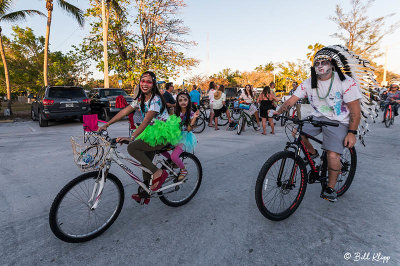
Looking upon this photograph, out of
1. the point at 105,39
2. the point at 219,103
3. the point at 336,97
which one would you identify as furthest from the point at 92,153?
the point at 105,39

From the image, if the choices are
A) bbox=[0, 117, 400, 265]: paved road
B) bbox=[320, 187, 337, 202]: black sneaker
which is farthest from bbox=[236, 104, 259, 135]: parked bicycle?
bbox=[320, 187, 337, 202]: black sneaker

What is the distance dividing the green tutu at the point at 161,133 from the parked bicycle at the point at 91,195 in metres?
0.34

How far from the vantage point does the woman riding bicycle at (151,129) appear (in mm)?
2818

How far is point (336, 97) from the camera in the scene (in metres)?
2.98

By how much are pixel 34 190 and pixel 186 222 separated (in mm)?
2738

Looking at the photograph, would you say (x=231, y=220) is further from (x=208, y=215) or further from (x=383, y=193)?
(x=383, y=193)

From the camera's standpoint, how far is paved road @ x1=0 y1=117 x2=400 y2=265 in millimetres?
2275

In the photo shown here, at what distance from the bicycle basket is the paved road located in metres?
0.84

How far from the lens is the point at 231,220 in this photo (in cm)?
290

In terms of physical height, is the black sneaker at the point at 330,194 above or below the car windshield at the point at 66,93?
below

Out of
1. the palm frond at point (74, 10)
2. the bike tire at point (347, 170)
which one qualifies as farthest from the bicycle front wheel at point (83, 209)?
the palm frond at point (74, 10)

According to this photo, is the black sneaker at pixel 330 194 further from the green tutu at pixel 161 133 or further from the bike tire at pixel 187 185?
the green tutu at pixel 161 133

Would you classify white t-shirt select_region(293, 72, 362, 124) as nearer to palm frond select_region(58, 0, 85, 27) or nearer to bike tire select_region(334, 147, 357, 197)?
bike tire select_region(334, 147, 357, 197)

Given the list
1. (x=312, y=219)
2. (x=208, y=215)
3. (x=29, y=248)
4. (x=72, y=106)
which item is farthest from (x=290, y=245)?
(x=72, y=106)
